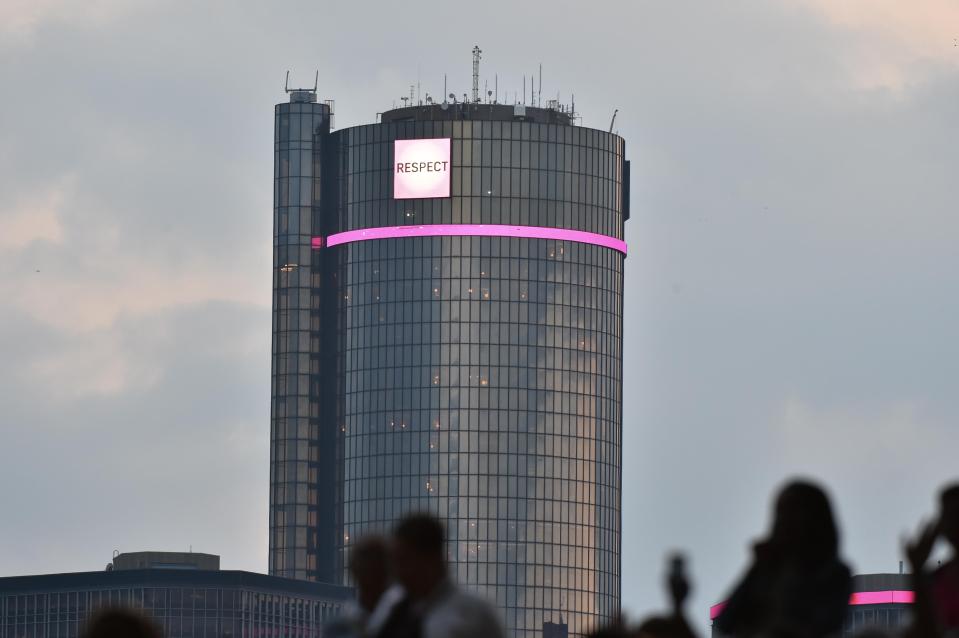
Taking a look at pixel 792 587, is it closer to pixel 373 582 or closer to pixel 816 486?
pixel 816 486

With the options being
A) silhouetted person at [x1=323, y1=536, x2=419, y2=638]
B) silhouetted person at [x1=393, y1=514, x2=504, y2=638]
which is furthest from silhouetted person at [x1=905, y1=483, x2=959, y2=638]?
silhouetted person at [x1=323, y1=536, x2=419, y2=638]

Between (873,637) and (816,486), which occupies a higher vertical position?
(816,486)

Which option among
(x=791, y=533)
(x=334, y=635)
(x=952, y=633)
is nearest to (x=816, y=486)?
(x=791, y=533)

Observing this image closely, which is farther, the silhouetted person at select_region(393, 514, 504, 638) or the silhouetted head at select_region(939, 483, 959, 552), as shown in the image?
the silhouetted head at select_region(939, 483, 959, 552)

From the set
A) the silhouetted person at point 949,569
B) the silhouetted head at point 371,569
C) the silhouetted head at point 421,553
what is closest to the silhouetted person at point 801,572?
the silhouetted person at point 949,569

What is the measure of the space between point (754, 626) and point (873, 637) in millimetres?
2394

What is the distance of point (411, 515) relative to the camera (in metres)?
19.2

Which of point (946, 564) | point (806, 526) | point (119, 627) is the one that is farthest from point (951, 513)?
point (119, 627)

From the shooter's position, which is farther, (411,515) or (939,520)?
(939,520)

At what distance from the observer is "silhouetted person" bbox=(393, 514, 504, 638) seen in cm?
1838

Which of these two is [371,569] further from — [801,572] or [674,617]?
[801,572]

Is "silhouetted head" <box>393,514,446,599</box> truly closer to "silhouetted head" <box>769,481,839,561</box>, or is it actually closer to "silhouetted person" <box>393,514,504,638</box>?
"silhouetted person" <box>393,514,504,638</box>

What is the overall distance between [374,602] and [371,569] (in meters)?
0.29

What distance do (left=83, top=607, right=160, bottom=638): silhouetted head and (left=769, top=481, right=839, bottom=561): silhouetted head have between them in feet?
16.3
